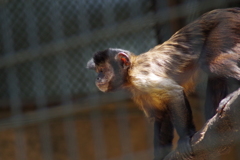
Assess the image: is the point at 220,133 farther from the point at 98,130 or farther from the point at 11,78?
the point at 11,78

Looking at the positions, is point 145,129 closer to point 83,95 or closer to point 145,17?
point 83,95

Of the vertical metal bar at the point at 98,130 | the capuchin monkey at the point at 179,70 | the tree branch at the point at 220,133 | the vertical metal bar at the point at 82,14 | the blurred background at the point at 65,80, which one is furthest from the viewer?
the vertical metal bar at the point at 82,14

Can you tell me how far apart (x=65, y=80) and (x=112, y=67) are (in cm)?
149

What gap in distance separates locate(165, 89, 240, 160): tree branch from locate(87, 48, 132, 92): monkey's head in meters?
0.77

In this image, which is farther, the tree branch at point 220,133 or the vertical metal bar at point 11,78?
the vertical metal bar at point 11,78

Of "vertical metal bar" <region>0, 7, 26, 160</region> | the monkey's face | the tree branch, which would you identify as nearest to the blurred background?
"vertical metal bar" <region>0, 7, 26, 160</region>

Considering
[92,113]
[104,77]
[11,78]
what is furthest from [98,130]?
[104,77]

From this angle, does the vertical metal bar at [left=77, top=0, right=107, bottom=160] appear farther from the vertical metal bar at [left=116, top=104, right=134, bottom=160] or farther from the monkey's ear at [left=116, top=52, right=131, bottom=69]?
the monkey's ear at [left=116, top=52, right=131, bottom=69]

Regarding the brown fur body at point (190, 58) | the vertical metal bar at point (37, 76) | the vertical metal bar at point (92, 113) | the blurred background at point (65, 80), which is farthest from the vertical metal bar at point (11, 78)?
the brown fur body at point (190, 58)

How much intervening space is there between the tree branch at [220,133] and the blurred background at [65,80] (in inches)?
66.3

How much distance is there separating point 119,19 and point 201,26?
1.43 m

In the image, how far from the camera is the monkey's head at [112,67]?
2872 millimetres

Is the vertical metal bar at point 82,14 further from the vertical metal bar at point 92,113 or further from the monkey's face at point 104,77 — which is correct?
the monkey's face at point 104,77

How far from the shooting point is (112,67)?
9.57 ft
